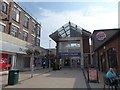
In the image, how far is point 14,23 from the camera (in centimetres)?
2352

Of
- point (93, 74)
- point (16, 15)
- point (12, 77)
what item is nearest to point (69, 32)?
point (16, 15)

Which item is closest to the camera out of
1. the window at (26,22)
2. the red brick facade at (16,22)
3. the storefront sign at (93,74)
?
the storefront sign at (93,74)

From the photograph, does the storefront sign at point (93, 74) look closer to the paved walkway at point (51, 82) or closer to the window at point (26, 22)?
the paved walkway at point (51, 82)

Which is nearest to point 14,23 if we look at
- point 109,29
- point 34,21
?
point 34,21

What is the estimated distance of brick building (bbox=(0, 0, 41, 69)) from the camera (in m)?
19.8

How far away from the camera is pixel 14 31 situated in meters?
23.9

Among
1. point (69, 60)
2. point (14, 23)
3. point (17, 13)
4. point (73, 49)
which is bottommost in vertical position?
point (69, 60)

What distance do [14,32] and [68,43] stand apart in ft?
56.8

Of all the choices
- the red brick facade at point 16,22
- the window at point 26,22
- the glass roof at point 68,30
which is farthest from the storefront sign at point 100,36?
the window at point 26,22

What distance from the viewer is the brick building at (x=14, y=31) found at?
1977cm

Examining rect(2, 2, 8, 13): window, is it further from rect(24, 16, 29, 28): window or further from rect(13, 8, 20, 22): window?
rect(24, 16, 29, 28): window

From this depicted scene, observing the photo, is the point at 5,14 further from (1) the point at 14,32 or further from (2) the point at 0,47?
(2) the point at 0,47

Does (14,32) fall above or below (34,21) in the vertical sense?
below

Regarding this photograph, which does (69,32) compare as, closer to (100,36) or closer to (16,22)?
(100,36)
